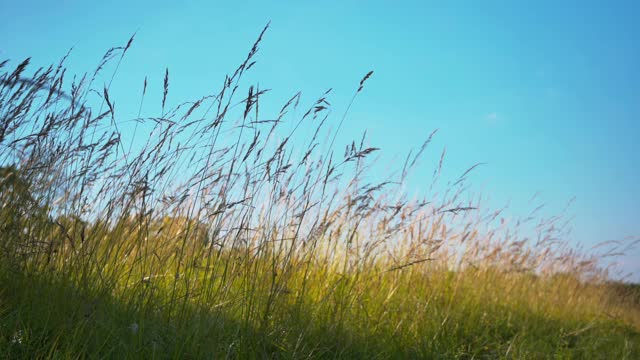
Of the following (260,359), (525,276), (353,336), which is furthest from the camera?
(525,276)

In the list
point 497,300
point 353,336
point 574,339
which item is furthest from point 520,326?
point 353,336

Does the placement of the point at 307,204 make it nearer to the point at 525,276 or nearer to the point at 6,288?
the point at 6,288

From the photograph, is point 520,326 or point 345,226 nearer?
point 345,226

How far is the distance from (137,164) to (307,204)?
0.95 metres

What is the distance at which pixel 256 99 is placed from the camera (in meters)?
2.58

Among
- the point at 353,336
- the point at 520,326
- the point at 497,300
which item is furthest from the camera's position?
the point at 497,300

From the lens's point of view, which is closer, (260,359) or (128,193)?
(260,359)

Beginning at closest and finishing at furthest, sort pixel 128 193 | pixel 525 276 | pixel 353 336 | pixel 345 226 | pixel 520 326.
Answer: pixel 128 193
pixel 353 336
pixel 345 226
pixel 520 326
pixel 525 276

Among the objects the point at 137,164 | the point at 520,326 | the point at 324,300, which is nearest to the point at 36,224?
the point at 137,164

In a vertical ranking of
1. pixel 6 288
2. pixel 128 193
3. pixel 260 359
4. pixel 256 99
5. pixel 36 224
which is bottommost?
Answer: pixel 260 359

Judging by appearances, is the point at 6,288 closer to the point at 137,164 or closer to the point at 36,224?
the point at 36,224

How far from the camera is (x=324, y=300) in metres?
3.06

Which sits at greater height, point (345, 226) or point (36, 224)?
point (345, 226)

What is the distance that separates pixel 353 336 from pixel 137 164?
1.58m
